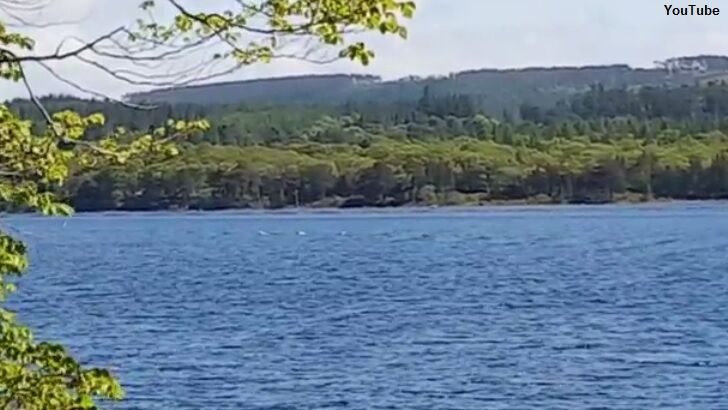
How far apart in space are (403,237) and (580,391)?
94.2 m

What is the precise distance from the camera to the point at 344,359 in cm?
3509

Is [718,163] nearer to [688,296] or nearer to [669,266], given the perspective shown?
[669,266]

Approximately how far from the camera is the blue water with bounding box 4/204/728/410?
29609 millimetres

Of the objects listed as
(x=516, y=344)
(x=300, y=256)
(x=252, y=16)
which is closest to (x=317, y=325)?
(x=516, y=344)

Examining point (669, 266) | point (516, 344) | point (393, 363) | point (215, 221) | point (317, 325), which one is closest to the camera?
point (393, 363)

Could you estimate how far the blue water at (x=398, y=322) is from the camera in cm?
2961

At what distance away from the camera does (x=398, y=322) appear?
149ft

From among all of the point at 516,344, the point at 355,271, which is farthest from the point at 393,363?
the point at 355,271

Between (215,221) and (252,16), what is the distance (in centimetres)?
17503

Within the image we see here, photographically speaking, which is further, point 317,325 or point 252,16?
point 317,325

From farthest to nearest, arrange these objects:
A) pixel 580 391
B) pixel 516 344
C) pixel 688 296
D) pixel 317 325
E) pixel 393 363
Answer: pixel 688 296 < pixel 317 325 < pixel 516 344 < pixel 393 363 < pixel 580 391

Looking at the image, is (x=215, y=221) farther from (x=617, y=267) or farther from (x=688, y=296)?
(x=688, y=296)

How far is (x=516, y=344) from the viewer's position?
38.4 metres

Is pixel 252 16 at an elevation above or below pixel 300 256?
above
